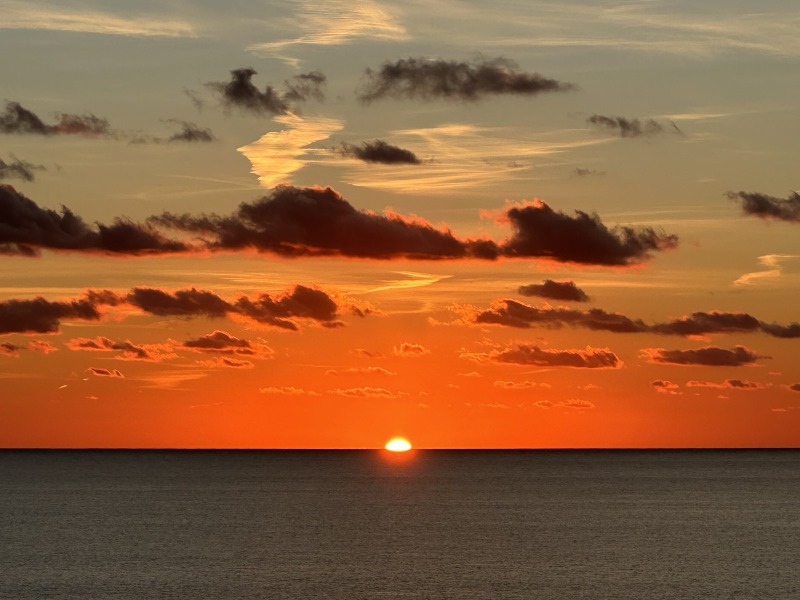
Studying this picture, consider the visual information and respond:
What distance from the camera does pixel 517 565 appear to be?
126438mm

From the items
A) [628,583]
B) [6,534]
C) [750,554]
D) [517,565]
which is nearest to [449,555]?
[517,565]

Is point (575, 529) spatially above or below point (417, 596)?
below

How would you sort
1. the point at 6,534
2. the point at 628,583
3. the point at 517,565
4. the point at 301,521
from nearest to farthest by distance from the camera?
the point at 628,583
the point at 517,565
the point at 6,534
the point at 301,521

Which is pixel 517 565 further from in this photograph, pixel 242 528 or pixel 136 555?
pixel 242 528

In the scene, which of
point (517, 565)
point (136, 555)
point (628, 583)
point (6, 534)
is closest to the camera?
point (628, 583)

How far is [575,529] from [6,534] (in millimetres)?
73332

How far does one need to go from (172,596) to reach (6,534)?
6991 cm

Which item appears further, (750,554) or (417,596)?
(750,554)

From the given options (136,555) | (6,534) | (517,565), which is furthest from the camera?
(6,534)

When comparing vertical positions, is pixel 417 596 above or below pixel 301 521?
above

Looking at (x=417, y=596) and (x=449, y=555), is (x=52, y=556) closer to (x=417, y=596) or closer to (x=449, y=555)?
(x=449, y=555)

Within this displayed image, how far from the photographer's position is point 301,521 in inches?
7367

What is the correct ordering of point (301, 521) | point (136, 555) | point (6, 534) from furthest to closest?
point (301, 521)
point (6, 534)
point (136, 555)

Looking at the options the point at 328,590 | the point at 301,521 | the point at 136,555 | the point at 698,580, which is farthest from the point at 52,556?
the point at 698,580
